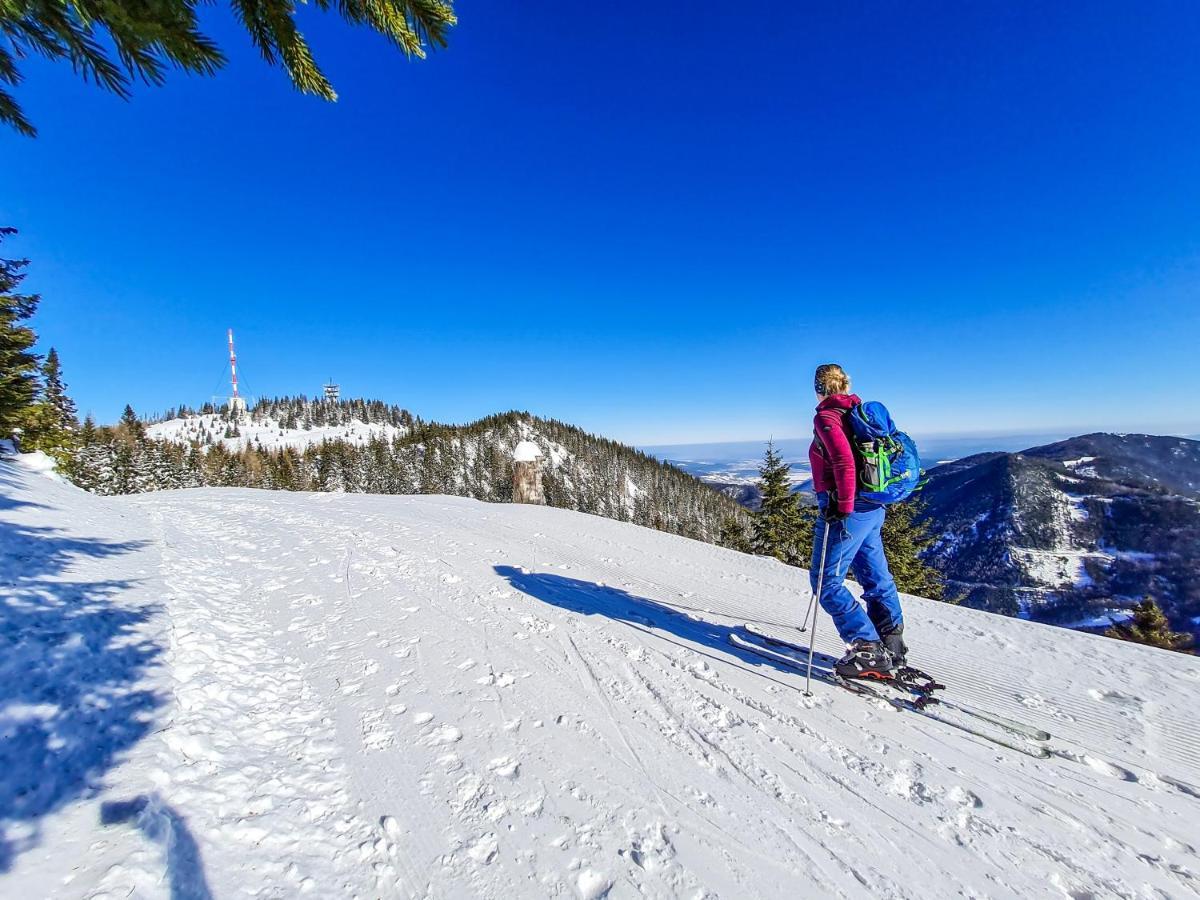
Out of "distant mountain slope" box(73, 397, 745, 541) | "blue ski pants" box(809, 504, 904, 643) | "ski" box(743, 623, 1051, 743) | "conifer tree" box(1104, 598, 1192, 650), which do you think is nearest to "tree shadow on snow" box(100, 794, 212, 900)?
"blue ski pants" box(809, 504, 904, 643)

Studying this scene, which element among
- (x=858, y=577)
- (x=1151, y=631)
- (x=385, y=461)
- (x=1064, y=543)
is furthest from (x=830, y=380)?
(x=1064, y=543)

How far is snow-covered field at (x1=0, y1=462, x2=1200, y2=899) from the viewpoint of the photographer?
232cm

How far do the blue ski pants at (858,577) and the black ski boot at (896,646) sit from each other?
0.17 feet

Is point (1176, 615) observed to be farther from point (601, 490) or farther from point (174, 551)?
point (174, 551)

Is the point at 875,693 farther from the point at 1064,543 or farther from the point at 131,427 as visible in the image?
the point at 1064,543

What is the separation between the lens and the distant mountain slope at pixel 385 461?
53188mm

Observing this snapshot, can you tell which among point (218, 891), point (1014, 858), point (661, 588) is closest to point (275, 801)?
point (218, 891)

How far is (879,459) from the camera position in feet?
13.7

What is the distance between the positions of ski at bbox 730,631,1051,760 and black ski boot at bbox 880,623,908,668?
10.9 inches

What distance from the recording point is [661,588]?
7.55 metres

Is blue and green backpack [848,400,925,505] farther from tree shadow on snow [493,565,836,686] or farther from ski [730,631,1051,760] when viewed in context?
tree shadow on snow [493,565,836,686]

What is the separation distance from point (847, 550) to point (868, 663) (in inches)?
41.9

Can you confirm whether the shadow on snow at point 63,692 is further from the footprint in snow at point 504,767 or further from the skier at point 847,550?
the skier at point 847,550

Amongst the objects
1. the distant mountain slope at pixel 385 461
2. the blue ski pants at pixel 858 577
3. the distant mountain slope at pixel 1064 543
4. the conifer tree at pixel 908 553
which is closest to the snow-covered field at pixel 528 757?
the blue ski pants at pixel 858 577
